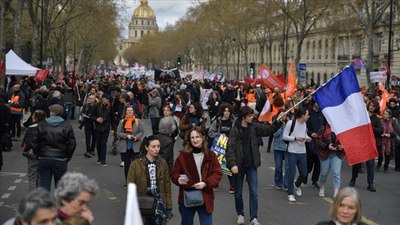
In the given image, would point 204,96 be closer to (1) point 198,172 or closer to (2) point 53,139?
(2) point 53,139

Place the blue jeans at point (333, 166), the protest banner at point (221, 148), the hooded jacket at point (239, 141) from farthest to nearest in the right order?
1. the blue jeans at point (333, 166)
2. the protest banner at point (221, 148)
3. the hooded jacket at point (239, 141)

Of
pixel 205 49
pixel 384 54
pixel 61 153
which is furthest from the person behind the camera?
pixel 205 49

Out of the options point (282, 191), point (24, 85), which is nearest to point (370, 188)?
point (282, 191)

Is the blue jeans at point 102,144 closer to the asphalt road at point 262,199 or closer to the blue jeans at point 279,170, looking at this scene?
the asphalt road at point 262,199

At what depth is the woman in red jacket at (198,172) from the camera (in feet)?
21.3

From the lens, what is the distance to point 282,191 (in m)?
10.8

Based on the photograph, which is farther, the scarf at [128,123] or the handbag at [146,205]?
the scarf at [128,123]

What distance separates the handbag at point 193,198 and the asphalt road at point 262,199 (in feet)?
6.23

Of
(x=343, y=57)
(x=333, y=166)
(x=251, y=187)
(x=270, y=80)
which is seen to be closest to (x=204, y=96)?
(x=270, y=80)

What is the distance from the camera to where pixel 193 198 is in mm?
6492

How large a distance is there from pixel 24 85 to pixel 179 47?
8178cm

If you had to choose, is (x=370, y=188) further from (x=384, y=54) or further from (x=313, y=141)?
(x=384, y=54)

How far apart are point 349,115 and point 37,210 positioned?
202 inches

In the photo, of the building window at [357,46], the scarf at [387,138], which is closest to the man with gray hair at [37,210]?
the scarf at [387,138]
